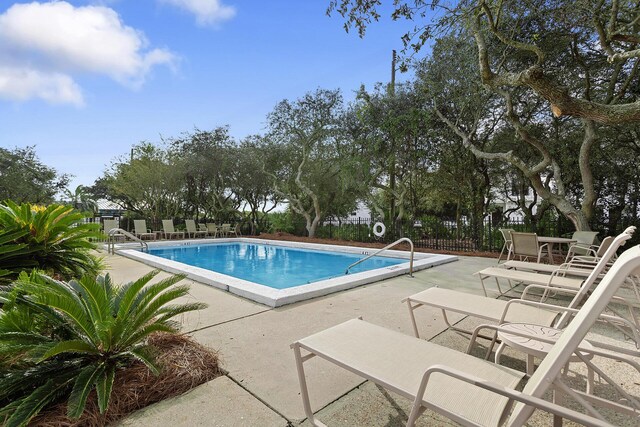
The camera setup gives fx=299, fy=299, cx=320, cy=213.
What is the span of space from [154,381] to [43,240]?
2.79 metres

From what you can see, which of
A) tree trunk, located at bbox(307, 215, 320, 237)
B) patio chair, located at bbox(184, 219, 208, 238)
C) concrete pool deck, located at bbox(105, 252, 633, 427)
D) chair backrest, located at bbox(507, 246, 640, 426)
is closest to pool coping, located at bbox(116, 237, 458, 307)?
concrete pool deck, located at bbox(105, 252, 633, 427)

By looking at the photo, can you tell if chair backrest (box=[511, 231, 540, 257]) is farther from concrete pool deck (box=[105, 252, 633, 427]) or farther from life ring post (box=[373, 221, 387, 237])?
life ring post (box=[373, 221, 387, 237])

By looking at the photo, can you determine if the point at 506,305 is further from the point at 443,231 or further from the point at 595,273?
the point at 443,231

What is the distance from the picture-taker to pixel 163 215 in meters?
18.4

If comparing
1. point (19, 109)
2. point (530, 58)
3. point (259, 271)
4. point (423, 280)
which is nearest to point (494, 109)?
point (530, 58)

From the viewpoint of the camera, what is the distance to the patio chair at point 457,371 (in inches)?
41.3

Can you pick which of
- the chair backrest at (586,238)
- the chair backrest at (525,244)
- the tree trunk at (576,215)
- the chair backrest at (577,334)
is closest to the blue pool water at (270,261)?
the chair backrest at (525,244)

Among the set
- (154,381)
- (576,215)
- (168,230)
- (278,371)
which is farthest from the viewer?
(168,230)

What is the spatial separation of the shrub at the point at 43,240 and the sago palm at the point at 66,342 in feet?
4.86

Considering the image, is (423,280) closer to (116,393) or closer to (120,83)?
(116,393)

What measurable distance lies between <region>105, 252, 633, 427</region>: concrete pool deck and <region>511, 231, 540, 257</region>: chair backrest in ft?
6.76

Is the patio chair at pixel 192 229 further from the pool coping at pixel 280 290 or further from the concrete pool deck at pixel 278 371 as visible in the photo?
the concrete pool deck at pixel 278 371

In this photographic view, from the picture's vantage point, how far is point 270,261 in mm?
10945

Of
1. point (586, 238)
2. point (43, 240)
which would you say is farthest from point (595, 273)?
point (586, 238)
